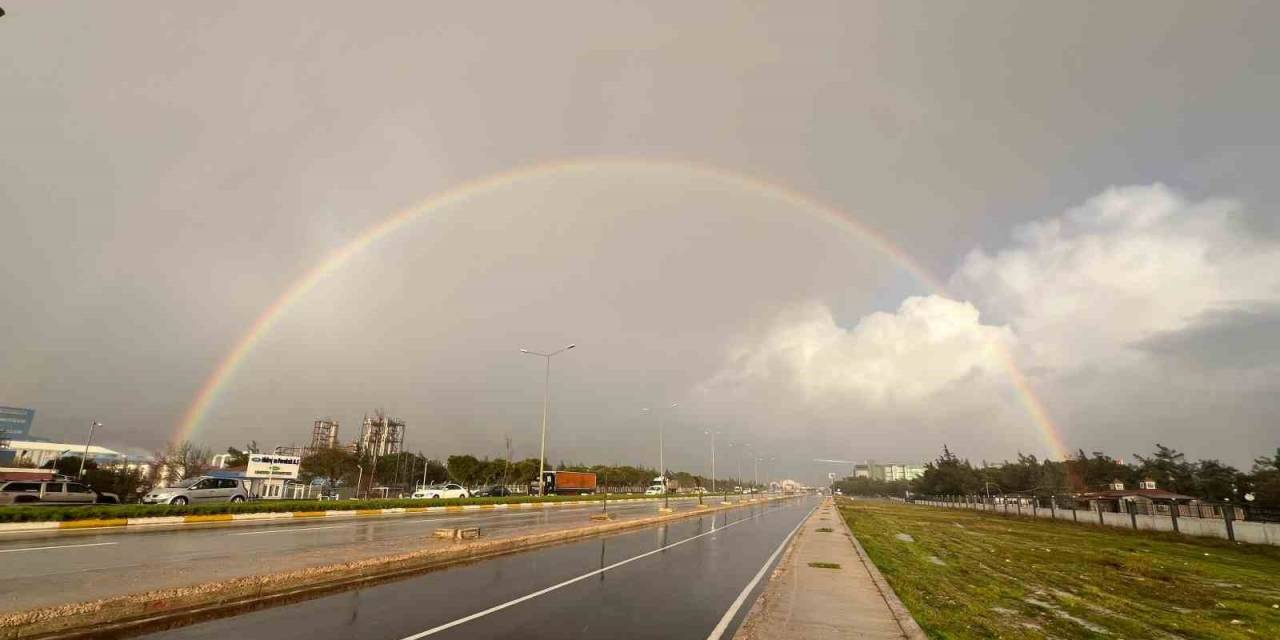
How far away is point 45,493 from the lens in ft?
97.8

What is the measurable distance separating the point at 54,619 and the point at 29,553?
9674mm

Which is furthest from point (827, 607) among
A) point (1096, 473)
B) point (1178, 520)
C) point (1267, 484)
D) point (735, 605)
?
point (1096, 473)

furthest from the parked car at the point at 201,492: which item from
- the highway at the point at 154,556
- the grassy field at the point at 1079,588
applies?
the grassy field at the point at 1079,588

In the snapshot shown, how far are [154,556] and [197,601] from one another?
21.3ft

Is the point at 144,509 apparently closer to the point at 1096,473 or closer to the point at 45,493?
the point at 45,493

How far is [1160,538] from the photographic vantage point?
Result: 38.6 metres

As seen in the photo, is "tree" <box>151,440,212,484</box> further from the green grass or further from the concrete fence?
the concrete fence

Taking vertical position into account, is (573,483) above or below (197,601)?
below

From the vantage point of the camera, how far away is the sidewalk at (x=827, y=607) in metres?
9.19

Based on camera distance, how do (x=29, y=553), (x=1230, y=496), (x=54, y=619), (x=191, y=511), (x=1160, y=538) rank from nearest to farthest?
(x=54, y=619)
(x=29, y=553)
(x=191, y=511)
(x=1160, y=538)
(x=1230, y=496)

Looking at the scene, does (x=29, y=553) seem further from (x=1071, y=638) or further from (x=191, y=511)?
(x=1071, y=638)

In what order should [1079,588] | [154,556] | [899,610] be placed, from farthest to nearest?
[1079,588] < [154,556] < [899,610]

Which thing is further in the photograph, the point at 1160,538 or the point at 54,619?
the point at 1160,538

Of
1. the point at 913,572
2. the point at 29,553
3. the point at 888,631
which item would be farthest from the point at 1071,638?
the point at 29,553
